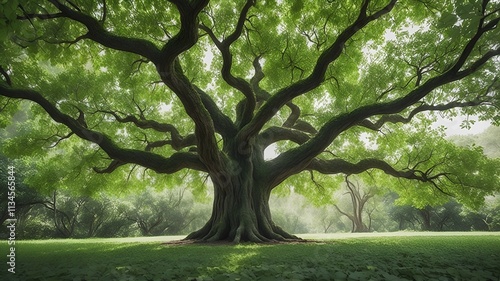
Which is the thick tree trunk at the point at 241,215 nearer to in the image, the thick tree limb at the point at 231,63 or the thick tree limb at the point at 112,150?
the thick tree limb at the point at 112,150

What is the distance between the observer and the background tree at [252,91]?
8.13m

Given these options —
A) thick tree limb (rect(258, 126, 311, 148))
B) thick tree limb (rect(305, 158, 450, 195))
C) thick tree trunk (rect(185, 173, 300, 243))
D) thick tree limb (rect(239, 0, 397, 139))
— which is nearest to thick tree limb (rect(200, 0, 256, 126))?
thick tree limb (rect(258, 126, 311, 148))

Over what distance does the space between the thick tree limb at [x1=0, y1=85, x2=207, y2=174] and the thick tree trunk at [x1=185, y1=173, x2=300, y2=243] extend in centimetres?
151

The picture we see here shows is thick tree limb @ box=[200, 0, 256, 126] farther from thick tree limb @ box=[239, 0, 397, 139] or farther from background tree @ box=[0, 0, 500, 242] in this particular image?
thick tree limb @ box=[239, 0, 397, 139]

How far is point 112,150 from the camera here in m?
8.85

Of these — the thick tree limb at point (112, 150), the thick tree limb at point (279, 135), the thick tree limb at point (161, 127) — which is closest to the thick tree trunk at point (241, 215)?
the thick tree limb at point (112, 150)

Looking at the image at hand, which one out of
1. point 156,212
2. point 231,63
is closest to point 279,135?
point 231,63

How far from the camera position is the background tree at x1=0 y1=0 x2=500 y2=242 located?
8.13 metres

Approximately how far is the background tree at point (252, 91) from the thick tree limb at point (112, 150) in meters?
0.04

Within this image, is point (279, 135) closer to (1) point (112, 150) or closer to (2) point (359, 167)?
(2) point (359, 167)

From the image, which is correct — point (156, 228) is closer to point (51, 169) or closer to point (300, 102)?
point (51, 169)

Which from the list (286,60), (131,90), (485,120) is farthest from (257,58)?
(485,120)

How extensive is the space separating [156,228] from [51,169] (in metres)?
23.6

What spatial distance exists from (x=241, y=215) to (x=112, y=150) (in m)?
4.85
